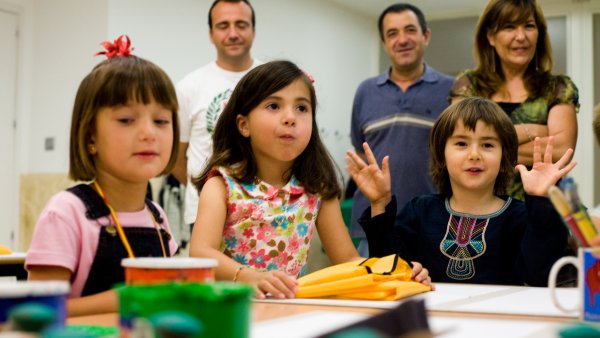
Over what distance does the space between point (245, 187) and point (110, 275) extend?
0.62 meters

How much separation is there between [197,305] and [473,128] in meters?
1.57

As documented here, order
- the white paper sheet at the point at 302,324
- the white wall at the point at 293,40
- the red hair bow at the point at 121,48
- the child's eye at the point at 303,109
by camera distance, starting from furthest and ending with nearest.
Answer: the white wall at the point at 293,40 < the child's eye at the point at 303,109 < the red hair bow at the point at 121,48 < the white paper sheet at the point at 302,324

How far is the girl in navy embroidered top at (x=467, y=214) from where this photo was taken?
1919 mm

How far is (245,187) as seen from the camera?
195cm

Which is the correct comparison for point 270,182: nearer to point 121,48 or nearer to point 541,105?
point 121,48

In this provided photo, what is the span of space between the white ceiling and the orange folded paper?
6.02 meters

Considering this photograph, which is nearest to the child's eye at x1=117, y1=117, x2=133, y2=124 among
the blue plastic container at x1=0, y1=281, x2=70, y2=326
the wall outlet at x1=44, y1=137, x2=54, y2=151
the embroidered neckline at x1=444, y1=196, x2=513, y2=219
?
the blue plastic container at x1=0, y1=281, x2=70, y2=326

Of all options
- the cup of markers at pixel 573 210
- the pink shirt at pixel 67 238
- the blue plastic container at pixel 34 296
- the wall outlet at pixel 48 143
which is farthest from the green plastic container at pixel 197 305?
the wall outlet at pixel 48 143

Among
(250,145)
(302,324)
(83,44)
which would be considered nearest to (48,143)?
(83,44)

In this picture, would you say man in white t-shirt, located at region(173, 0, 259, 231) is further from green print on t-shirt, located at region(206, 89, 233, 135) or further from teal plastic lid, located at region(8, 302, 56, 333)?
teal plastic lid, located at region(8, 302, 56, 333)

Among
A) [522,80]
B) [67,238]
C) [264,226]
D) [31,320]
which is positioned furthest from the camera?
[522,80]

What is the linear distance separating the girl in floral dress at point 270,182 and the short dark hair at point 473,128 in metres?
0.36

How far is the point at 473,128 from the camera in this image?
6.82 ft

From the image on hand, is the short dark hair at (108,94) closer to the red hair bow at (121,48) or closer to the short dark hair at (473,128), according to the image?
the red hair bow at (121,48)
